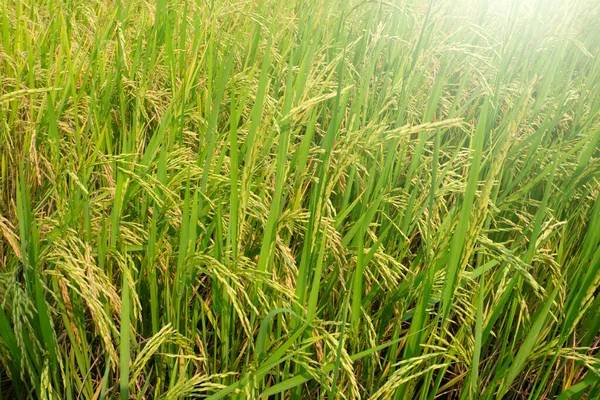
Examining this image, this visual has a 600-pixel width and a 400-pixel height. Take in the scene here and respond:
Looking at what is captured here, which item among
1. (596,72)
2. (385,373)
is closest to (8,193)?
(385,373)

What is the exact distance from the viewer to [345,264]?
115cm

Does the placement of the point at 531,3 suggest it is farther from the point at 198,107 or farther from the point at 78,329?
the point at 78,329

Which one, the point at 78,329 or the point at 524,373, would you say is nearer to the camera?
the point at 78,329

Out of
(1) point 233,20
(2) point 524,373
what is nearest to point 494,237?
(2) point 524,373

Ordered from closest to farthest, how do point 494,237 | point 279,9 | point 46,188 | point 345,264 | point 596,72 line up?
point 345,264
point 46,188
point 494,237
point 596,72
point 279,9

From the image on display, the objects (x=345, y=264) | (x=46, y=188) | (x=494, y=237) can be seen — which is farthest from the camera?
(x=494, y=237)

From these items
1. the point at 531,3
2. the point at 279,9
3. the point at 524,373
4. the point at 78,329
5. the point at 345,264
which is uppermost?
the point at 531,3

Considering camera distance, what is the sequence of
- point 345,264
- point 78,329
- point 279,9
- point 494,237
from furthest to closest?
point 279,9 < point 494,237 < point 345,264 < point 78,329

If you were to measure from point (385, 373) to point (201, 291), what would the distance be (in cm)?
48

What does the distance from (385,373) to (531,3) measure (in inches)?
82.9

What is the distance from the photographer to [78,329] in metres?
1.00

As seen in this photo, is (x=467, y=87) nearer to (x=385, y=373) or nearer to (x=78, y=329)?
(x=385, y=373)

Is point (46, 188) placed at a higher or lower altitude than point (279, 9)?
lower

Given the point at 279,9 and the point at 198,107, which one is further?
the point at 279,9
